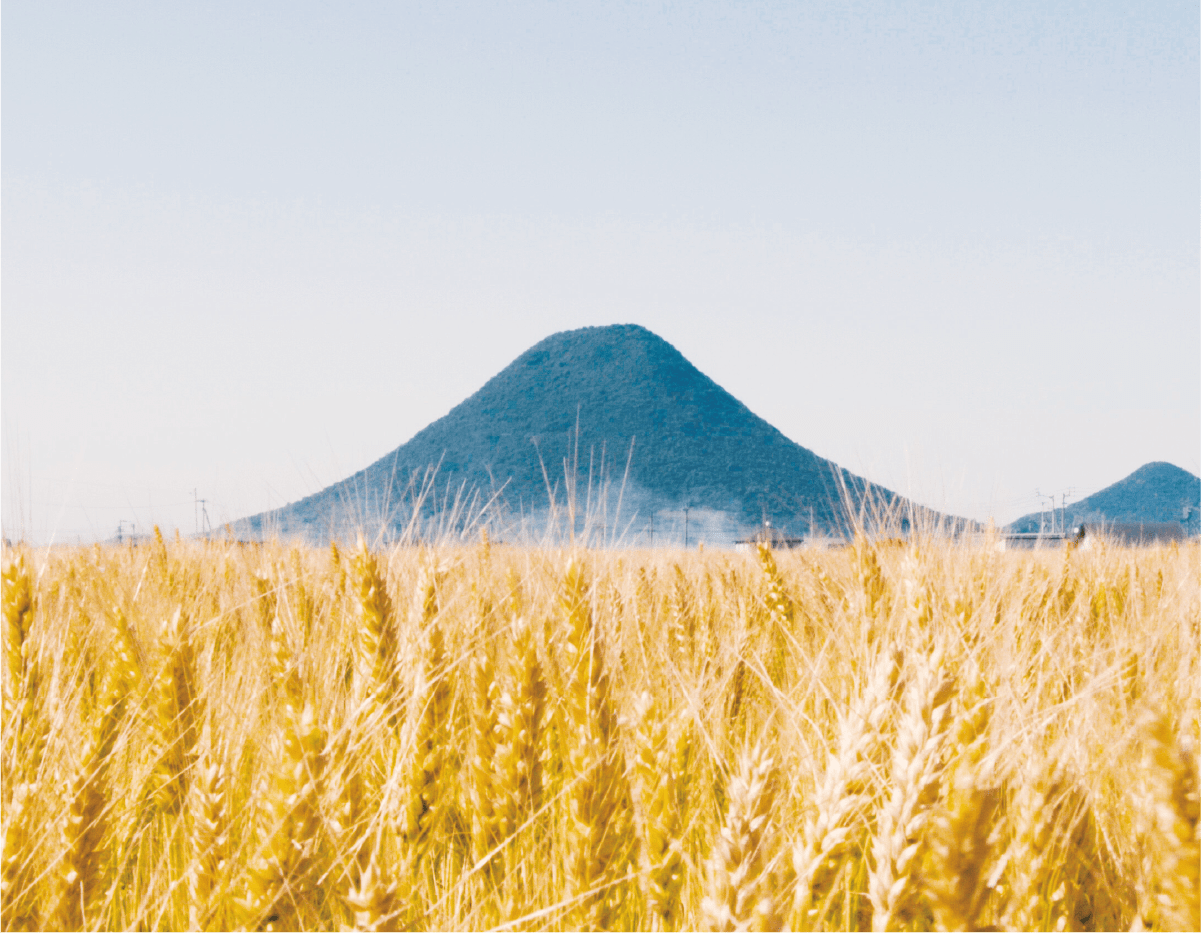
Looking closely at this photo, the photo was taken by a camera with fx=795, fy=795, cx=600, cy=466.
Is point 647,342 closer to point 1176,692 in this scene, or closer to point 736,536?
point 736,536

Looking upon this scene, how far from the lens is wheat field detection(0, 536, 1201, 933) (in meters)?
1.23

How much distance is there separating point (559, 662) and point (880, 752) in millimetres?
1208

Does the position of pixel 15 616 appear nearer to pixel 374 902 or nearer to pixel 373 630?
pixel 373 630

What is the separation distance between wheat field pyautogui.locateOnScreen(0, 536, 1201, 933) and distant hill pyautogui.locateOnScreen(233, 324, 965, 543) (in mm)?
95880

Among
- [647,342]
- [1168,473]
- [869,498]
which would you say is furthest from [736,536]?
[1168,473]

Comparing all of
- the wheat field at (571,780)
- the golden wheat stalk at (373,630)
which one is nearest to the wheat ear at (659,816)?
the wheat field at (571,780)

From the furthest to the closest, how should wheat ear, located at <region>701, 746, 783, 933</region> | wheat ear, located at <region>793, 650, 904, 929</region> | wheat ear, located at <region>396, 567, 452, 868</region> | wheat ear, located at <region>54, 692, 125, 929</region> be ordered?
wheat ear, located at <region>396, 567, 452, 868</region> → wheat ear, located at <region>54, 692, 125, 929</region> → wheat ear, located at <region>793, 650, 904, 929</region> → wheat ear, located at <region>701, 746, 783, 933</region>

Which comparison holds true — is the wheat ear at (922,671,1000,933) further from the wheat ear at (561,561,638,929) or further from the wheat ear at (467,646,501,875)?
the wheat ear at (467,646,501,875)

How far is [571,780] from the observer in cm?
203

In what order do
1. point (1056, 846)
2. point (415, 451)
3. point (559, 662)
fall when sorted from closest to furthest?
1. point (1056, 846)
2. point (559, 662)
3. point (415, 451)

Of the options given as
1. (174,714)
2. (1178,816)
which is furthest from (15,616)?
(1178,816)

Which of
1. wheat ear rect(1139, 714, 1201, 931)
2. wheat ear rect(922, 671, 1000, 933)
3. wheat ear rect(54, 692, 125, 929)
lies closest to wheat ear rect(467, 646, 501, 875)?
wheat ear rect(54, 692, 125, 929)

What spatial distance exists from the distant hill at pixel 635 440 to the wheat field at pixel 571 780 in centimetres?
9588

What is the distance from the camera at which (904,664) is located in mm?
1828
